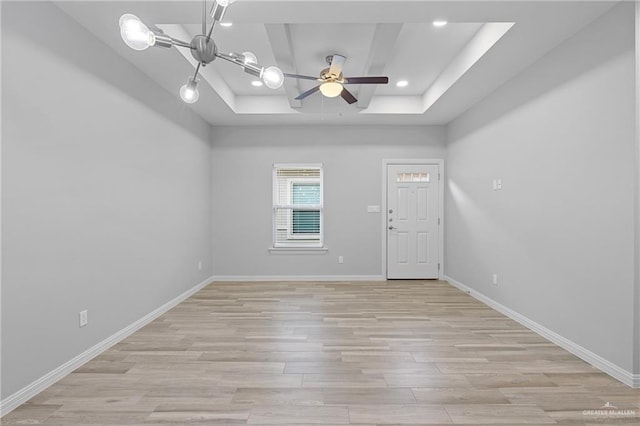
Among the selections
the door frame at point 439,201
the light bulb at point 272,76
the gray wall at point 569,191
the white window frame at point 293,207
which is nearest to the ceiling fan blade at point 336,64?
the light bulb at point 272,76

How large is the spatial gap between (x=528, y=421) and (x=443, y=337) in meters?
1.20

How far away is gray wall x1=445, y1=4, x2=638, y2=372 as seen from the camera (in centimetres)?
230

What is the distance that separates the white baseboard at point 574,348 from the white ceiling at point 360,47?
8.63 feet

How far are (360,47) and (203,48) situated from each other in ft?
7.59

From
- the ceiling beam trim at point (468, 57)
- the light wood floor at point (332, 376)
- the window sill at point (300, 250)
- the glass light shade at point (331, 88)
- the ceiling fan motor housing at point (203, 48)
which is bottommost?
the light wood floor at point (332, 376)

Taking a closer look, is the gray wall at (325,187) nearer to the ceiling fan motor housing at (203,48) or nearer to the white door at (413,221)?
the white door at (413,221)

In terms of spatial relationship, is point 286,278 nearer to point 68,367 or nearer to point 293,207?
point 293,207

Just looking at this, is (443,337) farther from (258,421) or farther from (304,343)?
(258,421)

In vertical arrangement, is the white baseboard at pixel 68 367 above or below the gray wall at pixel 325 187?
below

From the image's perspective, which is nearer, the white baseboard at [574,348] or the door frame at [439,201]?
the white baseboard at [574,348]

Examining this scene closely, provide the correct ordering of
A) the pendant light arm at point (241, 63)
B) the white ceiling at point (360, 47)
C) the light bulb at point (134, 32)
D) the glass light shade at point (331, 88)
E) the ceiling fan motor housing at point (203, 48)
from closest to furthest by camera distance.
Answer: the light bulb at point (134, 32), the ceiling fan motor housing at point (203, 48), the pendant light arm at point (241, 63), the white ceiling at point (360, 47), the glass light shade at point (331, 88)

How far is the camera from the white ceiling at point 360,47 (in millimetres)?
2354

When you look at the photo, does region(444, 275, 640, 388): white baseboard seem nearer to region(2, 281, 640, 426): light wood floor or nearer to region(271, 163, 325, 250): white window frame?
region(2, 281, 640, 426): light wood floor

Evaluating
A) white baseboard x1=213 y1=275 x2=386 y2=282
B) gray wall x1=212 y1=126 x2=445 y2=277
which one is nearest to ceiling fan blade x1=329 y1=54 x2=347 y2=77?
gray wall x1=212 y1=126 x2=445 y2=277
